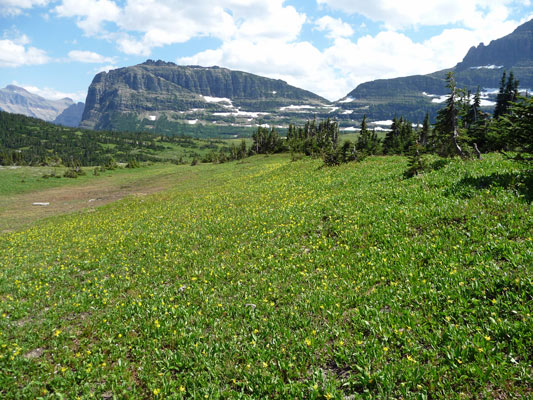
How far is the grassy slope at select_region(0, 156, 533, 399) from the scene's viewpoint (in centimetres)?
546

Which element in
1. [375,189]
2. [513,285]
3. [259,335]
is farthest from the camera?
[375,189]

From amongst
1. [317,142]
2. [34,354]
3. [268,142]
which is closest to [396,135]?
[317,142]

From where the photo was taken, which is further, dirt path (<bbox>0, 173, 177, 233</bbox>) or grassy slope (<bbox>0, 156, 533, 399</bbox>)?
dirt path (<bbox>0, 173, 177, 233</bbox>)

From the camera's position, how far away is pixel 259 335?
7266 mm

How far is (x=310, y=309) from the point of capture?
7.88m

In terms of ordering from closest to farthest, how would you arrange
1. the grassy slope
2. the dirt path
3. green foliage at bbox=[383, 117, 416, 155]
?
the grassy slope
the dirt path
green foliage at bbox=[383, 117, 416, 155]

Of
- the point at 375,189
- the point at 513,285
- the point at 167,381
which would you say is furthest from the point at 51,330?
the point at 375,189

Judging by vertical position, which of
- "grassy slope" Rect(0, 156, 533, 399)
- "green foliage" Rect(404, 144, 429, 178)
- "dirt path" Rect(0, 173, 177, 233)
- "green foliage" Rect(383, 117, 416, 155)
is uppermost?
"green foliage" Rect(404, 144, 429, 178)

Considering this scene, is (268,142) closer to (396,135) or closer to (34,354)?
(396,135)

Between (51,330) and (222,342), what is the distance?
576cm

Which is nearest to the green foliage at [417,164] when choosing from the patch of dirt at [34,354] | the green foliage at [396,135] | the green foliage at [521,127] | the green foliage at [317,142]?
the green foliage at [521,127]

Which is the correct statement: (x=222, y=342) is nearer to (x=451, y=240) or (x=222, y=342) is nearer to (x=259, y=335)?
(x=259, y=335)

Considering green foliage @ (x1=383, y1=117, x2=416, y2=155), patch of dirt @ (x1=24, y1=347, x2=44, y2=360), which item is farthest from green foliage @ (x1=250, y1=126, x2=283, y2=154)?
patch of dirt @ (x1=24, y1=347, x2=44, y2=360)

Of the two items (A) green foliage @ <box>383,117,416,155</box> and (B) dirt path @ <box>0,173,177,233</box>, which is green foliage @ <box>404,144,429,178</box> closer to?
(B) dirt path @ <box>0,173,177,233</box>
